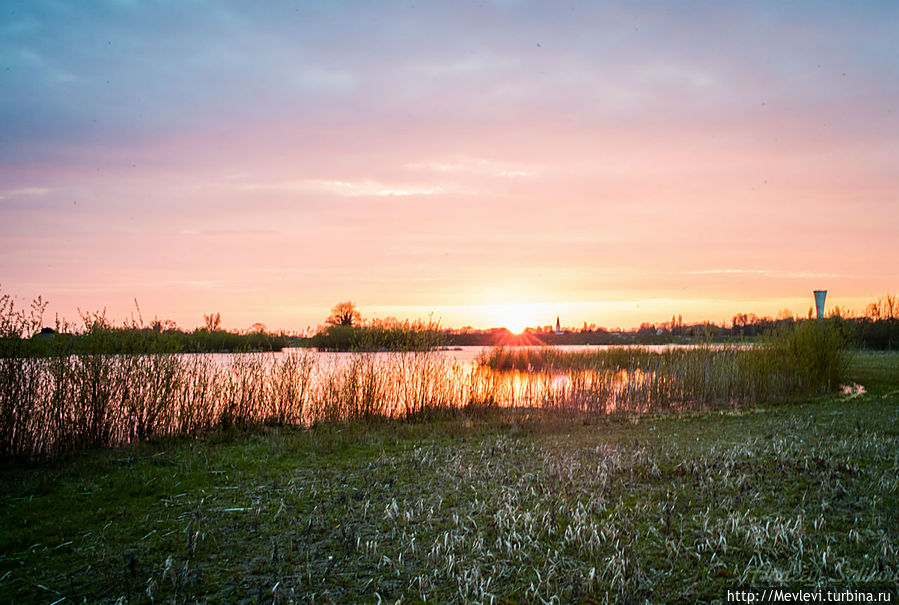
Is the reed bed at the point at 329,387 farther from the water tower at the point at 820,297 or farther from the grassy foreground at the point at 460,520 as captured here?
the water tower at the point at 820,297

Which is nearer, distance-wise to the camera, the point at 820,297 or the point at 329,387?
the point at 329,387

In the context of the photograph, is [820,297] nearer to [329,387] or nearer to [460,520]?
[329,387]

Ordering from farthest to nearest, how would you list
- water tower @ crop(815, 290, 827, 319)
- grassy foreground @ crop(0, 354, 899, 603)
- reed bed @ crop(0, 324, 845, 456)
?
water tower @ crop(815, 290, 827, 319)
reed bed @ crop(0, 324, 845, 456)
grassy foreground @ crop(0, 354, 899, 603)

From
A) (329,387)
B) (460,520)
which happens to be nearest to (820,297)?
(329,387)

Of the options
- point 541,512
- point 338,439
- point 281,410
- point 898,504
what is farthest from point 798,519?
point 281,410

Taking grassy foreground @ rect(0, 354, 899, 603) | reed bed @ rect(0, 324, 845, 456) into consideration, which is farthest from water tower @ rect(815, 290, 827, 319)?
grassy foreground @ rect(0, 354, 899, 603)

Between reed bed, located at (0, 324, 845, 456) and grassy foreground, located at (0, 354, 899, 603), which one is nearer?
grassy foreground, located at (0, 354, 899, 603)

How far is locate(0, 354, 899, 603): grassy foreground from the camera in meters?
3.71

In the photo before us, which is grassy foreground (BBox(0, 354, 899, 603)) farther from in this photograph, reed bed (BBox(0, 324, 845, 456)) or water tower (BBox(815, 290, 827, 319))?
water tower (BBox(815, 290, 827, 319))

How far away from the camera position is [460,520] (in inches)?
190

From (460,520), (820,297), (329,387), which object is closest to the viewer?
(460,520)

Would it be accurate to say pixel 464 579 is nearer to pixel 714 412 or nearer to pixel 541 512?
pixel 541 512

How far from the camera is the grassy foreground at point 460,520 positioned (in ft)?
12.2

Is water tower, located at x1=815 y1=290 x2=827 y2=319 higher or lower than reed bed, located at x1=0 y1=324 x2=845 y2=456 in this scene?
higher
